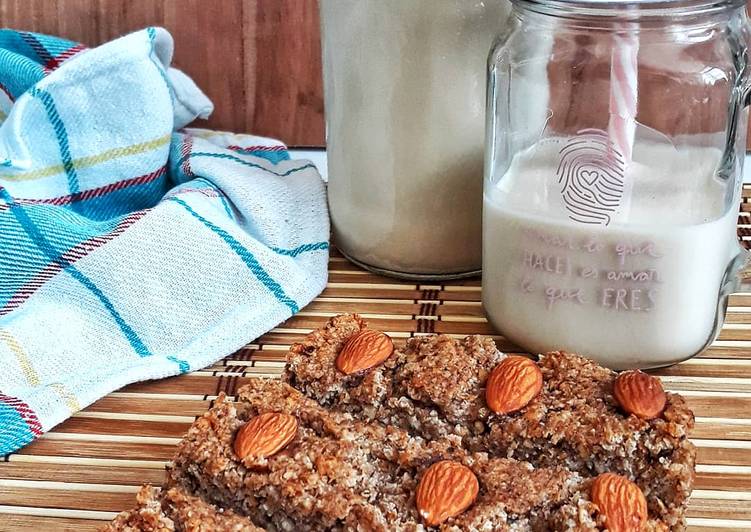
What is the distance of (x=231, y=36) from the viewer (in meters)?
1.28

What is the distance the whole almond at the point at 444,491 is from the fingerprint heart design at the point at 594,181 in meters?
0.27

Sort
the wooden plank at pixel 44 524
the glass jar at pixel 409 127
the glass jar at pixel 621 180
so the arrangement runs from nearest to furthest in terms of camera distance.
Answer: the wooden plank at pixel 44 524 < the glass jar at pixel 621 180 < the glass jar at pixel 409 127

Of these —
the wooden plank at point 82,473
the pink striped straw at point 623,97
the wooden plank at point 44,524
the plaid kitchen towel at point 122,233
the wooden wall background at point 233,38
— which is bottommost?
the wooden plank at point 82,473

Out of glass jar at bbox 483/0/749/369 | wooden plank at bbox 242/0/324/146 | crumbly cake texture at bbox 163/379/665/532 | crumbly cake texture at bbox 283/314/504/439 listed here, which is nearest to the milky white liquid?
glass jar at bbox 483/0/749/369

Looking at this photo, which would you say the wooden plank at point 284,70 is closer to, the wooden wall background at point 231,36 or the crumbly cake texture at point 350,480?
the wooden wall background at point 231,36

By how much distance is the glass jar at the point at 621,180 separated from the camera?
2.64 ft

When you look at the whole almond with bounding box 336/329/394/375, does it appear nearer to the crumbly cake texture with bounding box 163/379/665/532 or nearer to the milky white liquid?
the crumbly cake texture with bounding box 163/379/665/532

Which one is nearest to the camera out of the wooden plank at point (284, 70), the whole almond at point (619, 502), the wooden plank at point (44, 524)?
the whole almond at point (619, 502)

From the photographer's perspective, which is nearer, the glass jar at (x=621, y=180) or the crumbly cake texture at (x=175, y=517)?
the crumbly cake texture at (x=175, y=517)

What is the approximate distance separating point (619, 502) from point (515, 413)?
114 mm

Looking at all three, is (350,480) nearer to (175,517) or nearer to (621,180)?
(175,517)

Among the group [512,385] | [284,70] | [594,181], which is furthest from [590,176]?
[284,70]

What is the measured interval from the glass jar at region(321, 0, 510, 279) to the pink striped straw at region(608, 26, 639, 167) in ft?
0.54

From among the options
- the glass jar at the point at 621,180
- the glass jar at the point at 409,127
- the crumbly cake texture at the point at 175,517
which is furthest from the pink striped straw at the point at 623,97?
the crumbly cake texture at the point at 175,517
